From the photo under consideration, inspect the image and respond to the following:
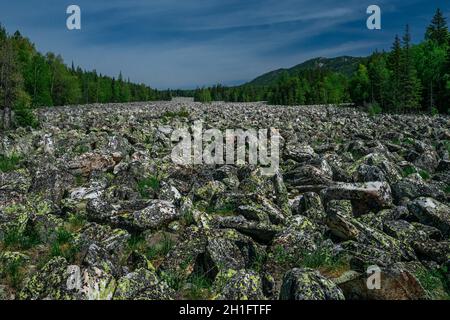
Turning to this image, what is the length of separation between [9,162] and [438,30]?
92.9 metres

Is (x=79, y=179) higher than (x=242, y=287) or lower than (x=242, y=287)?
higher

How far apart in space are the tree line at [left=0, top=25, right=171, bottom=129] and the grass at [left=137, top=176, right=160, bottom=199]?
2513 cm

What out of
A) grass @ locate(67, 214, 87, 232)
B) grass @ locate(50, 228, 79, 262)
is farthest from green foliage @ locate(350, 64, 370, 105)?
grass @ locate(50, 228, 79, 262)

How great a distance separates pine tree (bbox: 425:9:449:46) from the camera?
8662 centimetres

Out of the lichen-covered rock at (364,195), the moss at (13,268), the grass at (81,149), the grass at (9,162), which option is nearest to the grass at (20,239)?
the moss at (13,268)

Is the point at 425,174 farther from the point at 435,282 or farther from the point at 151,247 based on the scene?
the point at 151,247

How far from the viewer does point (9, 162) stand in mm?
17906

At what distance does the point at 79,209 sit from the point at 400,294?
324 inches

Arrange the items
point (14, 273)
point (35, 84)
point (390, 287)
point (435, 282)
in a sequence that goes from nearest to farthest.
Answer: point (390, 287)
point (435, 282)
point (14, 273)
point (35, 84)

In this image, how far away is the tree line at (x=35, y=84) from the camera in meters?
43.5

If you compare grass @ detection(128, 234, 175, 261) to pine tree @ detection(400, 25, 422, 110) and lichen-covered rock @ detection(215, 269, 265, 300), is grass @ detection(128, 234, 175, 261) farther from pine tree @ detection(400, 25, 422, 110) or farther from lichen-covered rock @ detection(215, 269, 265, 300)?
pine tree @ detection(400, 25, 422, 110)

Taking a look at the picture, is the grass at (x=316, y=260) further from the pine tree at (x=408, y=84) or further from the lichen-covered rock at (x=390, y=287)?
the pine tree at (x=408, y=84)

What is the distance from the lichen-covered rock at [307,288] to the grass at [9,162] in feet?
45.8

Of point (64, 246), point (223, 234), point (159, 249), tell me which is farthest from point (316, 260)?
point (64, 246)
